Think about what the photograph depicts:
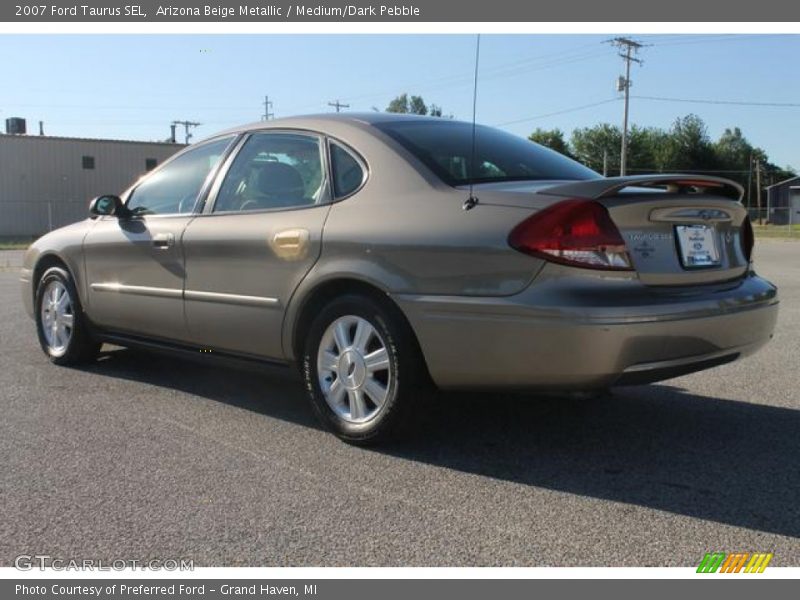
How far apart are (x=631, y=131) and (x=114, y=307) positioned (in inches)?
3908

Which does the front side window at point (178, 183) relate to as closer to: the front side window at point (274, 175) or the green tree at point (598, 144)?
the front side window at point (274, 175)

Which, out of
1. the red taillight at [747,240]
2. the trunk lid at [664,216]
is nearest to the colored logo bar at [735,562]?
the trunk lid at [664,216]

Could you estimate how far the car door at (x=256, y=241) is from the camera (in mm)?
4254

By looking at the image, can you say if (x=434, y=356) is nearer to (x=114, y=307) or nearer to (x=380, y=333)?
(x=380, y=333)

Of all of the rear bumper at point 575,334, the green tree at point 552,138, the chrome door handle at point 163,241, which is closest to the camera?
the rear bumper at point 575,334

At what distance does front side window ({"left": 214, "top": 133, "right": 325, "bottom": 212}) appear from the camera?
14.4 feet

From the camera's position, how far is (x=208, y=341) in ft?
15.5

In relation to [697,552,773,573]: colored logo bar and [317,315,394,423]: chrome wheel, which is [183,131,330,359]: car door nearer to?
[317,315,394,423]: chrome wheel

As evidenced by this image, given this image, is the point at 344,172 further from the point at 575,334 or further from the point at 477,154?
the point at 575,334

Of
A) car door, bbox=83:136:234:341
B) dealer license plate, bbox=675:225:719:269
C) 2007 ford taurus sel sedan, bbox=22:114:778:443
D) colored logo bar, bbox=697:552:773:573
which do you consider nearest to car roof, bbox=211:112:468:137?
2007 ford taurus sel sedan, bbox=22:114:778:443

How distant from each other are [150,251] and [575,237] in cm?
281

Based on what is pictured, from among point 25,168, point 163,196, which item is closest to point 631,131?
point 25,168

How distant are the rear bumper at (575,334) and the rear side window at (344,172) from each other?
2.45 feet

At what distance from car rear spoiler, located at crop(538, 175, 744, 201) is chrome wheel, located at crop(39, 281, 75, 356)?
3804 millimetres
